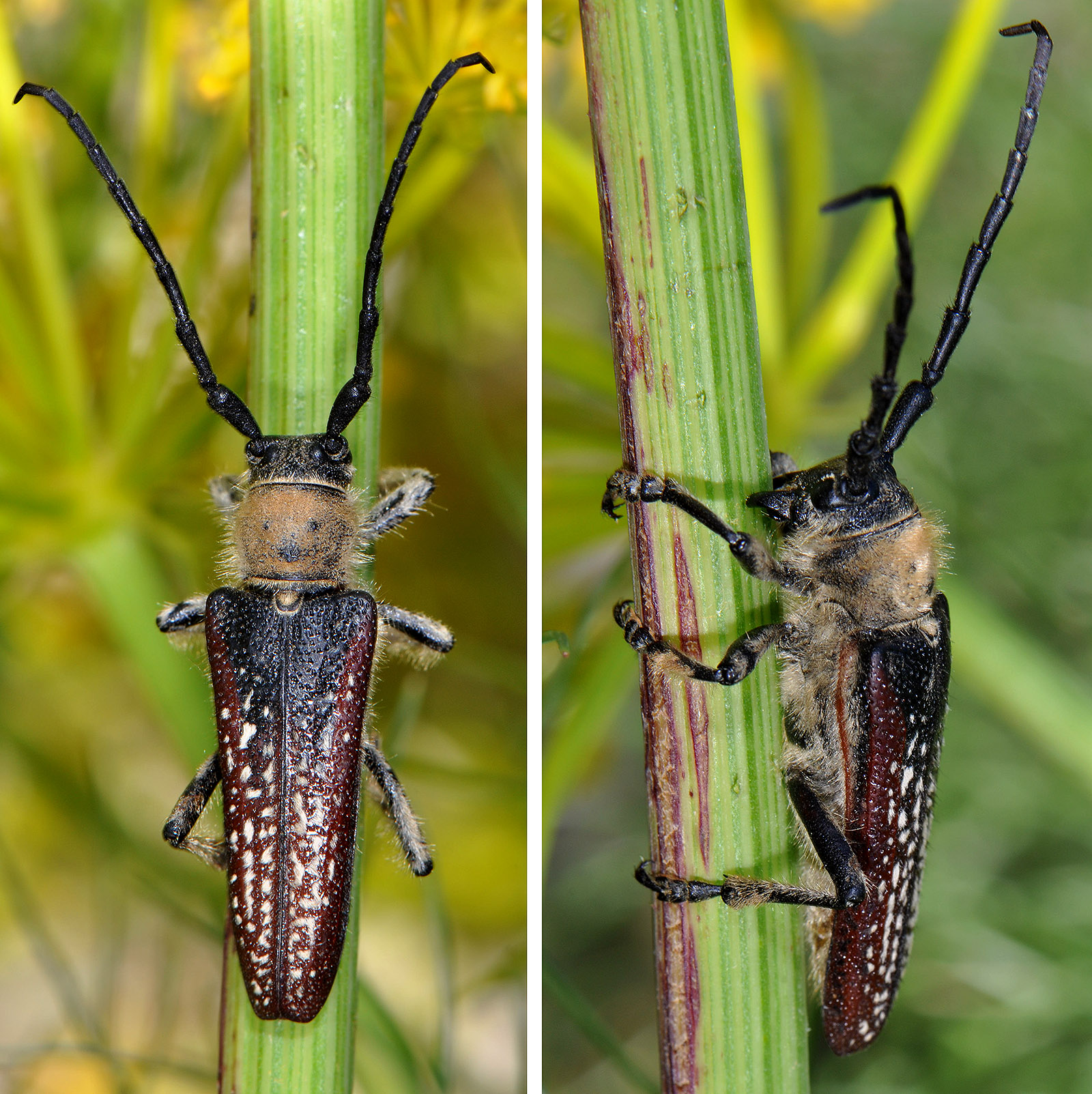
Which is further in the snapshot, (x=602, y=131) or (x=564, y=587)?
(x=564, y=587)

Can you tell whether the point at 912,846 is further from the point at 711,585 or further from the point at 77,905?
the point at 77,905

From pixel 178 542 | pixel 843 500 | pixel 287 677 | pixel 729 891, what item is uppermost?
pixel 178 542

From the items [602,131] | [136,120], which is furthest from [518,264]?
[602,131]

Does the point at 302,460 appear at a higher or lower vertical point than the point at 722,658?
higher

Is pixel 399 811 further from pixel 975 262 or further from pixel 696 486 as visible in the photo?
pixel 975 262

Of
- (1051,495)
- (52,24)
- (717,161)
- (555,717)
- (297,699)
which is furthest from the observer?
(1051,495)

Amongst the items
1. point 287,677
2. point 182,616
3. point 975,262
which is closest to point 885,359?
point 975,262

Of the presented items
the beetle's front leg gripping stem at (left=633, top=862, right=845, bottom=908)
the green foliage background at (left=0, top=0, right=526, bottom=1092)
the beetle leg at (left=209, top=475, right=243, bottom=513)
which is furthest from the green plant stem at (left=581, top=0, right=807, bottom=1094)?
the beetle leg at (left=209, top=475, right=243, bottom=513)
